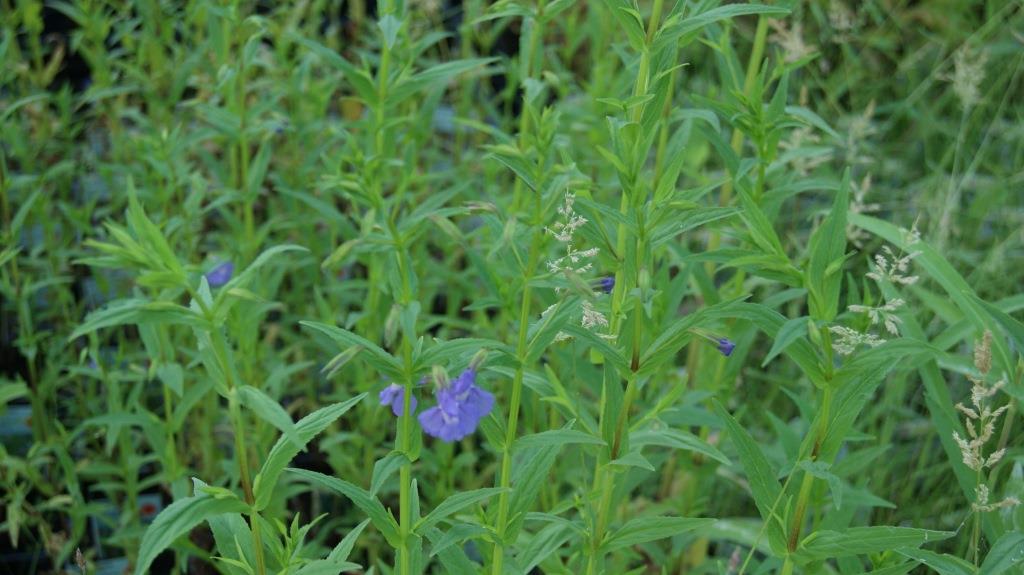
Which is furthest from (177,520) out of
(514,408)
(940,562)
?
(940,562)

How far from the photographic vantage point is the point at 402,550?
1.53 meters

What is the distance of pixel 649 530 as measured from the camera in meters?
1.59

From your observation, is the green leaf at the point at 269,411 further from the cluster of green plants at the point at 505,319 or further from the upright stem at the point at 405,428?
the upright stem at the point at 405,428

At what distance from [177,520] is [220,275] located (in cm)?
119

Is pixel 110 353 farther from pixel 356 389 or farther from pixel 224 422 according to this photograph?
pixel 356 389

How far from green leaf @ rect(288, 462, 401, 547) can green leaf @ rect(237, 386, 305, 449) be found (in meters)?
0.11

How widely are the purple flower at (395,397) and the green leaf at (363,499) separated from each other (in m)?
0.12

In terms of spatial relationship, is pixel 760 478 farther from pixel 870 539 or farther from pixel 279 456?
pixel 279 456

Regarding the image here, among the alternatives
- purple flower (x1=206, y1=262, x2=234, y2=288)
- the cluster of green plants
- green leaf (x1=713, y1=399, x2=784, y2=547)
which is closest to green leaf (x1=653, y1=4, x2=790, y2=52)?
the cluster of green plants

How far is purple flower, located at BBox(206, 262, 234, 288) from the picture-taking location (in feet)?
7.68

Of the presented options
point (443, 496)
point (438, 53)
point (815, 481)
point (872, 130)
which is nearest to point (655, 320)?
point (815, 481)

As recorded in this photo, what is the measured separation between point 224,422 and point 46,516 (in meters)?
0.51

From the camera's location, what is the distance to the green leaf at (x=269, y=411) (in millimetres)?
1277

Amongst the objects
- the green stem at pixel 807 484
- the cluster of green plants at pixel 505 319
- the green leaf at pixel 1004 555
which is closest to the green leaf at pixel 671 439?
the cluster of green plants at pixel 505 319
